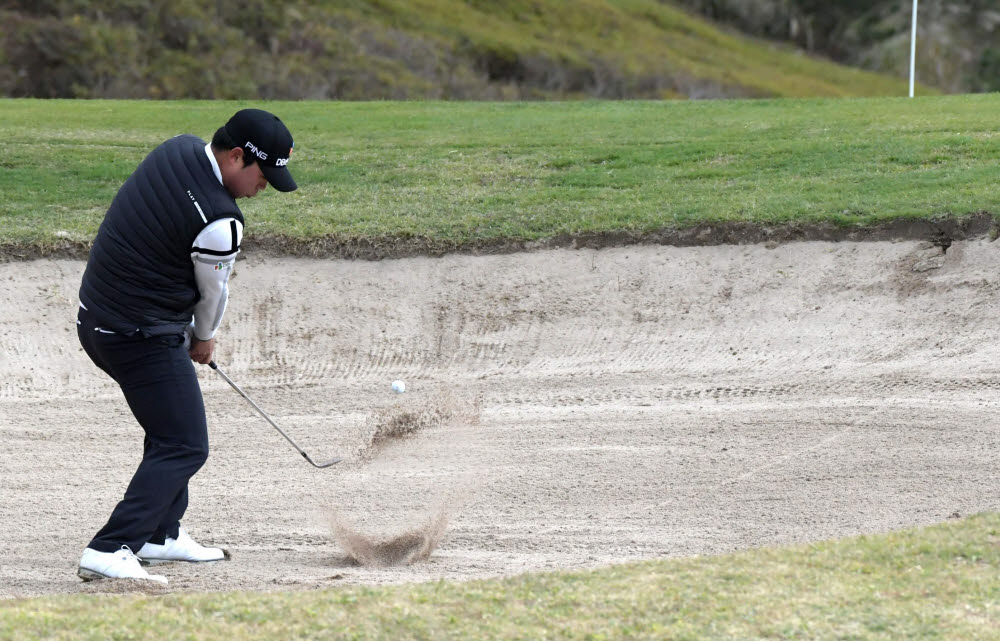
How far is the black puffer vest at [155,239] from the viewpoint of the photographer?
6109mm

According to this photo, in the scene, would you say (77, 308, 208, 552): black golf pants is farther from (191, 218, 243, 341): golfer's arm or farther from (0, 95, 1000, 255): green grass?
(0, 95, 1000, 255): green grass

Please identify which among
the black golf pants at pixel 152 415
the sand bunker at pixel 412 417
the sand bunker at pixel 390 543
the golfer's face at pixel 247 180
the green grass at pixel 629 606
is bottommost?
the sand bunker at pixel 390 543

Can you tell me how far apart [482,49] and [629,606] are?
2073 inches

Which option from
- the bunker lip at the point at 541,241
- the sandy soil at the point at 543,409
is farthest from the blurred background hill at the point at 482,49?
the sandy soil at the point at 543,409

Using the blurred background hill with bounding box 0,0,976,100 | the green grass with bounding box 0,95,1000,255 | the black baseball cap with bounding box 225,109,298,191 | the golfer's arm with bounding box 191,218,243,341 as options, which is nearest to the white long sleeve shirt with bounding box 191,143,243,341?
the golfer's arm with bounding box 191,218,243,341

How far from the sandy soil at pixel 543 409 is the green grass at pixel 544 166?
63cm

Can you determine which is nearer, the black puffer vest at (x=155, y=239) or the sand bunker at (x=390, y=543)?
the black puffer vest at (x=155, y=239)

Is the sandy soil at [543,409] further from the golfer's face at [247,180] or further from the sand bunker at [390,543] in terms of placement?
the golfer's face at [247,180]

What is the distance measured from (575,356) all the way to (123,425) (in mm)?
3821

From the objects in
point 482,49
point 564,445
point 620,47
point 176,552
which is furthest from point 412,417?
point 620,47

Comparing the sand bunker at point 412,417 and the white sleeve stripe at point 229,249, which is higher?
the white sleeve stripe at point 229,249

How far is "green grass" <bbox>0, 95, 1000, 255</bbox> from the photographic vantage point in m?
12.2

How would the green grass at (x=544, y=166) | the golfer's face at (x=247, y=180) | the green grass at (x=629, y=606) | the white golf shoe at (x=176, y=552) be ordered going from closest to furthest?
the green grass at (x=629, y=606) < the golfer's face at (x=247, y=180) < the white golf shoe at (x=176, y=552) < the green grass at (x=544, y=166)

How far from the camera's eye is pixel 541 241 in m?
12.0
